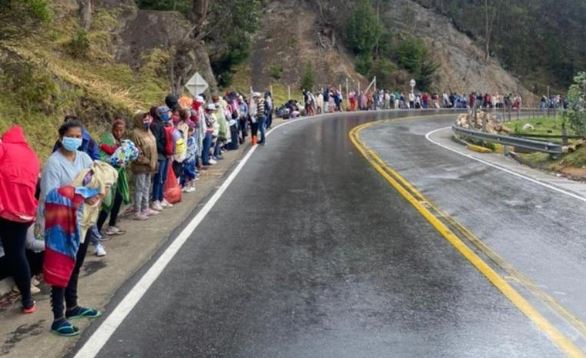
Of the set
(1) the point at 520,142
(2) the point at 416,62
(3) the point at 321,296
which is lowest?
(1) the point at 520,142

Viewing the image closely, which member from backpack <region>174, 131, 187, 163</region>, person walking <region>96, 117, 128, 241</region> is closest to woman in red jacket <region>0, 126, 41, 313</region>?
person walking <region>96, 117, 128, 241</region>

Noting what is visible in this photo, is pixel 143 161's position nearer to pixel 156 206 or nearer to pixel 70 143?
pixel 156 206

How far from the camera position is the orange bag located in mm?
10820

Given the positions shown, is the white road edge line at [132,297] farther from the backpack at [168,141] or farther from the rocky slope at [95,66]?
the rocky slope at [95,66]

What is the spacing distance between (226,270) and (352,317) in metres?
1.83

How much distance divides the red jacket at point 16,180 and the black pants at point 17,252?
0.35 ft

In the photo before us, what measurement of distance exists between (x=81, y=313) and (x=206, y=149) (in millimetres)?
10113

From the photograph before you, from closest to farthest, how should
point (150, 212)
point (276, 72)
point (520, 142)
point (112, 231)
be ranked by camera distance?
1. point (112, 231)
2. point (150, 212)
3. point (520, 142)
4. point (276, 72)

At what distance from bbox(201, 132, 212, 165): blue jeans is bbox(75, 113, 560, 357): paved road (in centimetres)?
513

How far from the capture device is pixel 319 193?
11.8 meters

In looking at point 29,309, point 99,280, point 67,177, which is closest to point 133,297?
point 99,280

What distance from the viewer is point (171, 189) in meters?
10.9

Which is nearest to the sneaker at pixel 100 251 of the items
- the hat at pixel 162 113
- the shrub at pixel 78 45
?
the hat at pixel 162 113

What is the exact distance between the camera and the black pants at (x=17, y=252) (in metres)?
5.48
